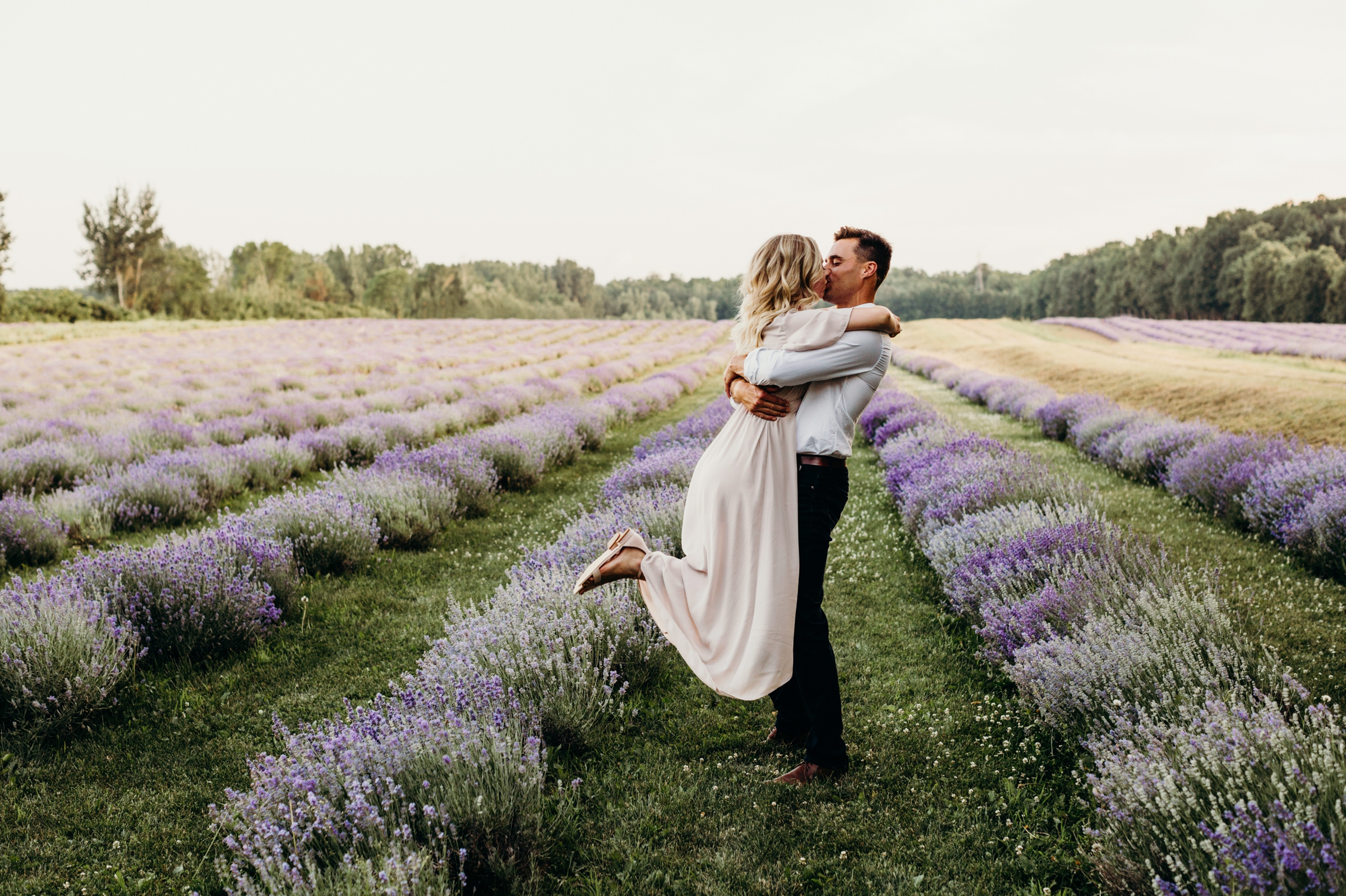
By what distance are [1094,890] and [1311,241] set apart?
6724cm

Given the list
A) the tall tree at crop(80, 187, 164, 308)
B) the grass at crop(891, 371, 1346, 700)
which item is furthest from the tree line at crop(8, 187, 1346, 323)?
the grass at crop(891, 371, 1346, 700)

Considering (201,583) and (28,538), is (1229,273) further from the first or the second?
(28,538)

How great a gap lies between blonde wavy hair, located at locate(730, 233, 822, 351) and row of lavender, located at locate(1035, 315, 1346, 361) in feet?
95.0

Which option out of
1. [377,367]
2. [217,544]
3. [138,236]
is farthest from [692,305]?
[217,544]

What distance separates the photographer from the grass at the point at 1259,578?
142 inches

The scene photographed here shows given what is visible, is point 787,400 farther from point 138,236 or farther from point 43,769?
point 138,236

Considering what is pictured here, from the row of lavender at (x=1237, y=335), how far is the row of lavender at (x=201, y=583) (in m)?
28.8

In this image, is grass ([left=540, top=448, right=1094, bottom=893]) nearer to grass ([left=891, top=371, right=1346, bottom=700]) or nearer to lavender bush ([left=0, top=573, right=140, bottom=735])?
grass ([left=891, top=371, right=1346, bottom=700])

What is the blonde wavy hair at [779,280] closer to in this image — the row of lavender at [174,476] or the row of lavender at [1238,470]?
the row of lavender at [1238,470]

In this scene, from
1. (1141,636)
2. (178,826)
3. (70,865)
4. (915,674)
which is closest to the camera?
(70,865)

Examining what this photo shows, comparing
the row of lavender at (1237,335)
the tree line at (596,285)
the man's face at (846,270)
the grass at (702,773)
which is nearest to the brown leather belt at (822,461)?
the man's face at (846,270)

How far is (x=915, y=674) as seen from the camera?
384cm

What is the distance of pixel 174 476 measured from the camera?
7043 millimetres

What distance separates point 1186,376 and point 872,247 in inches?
683
